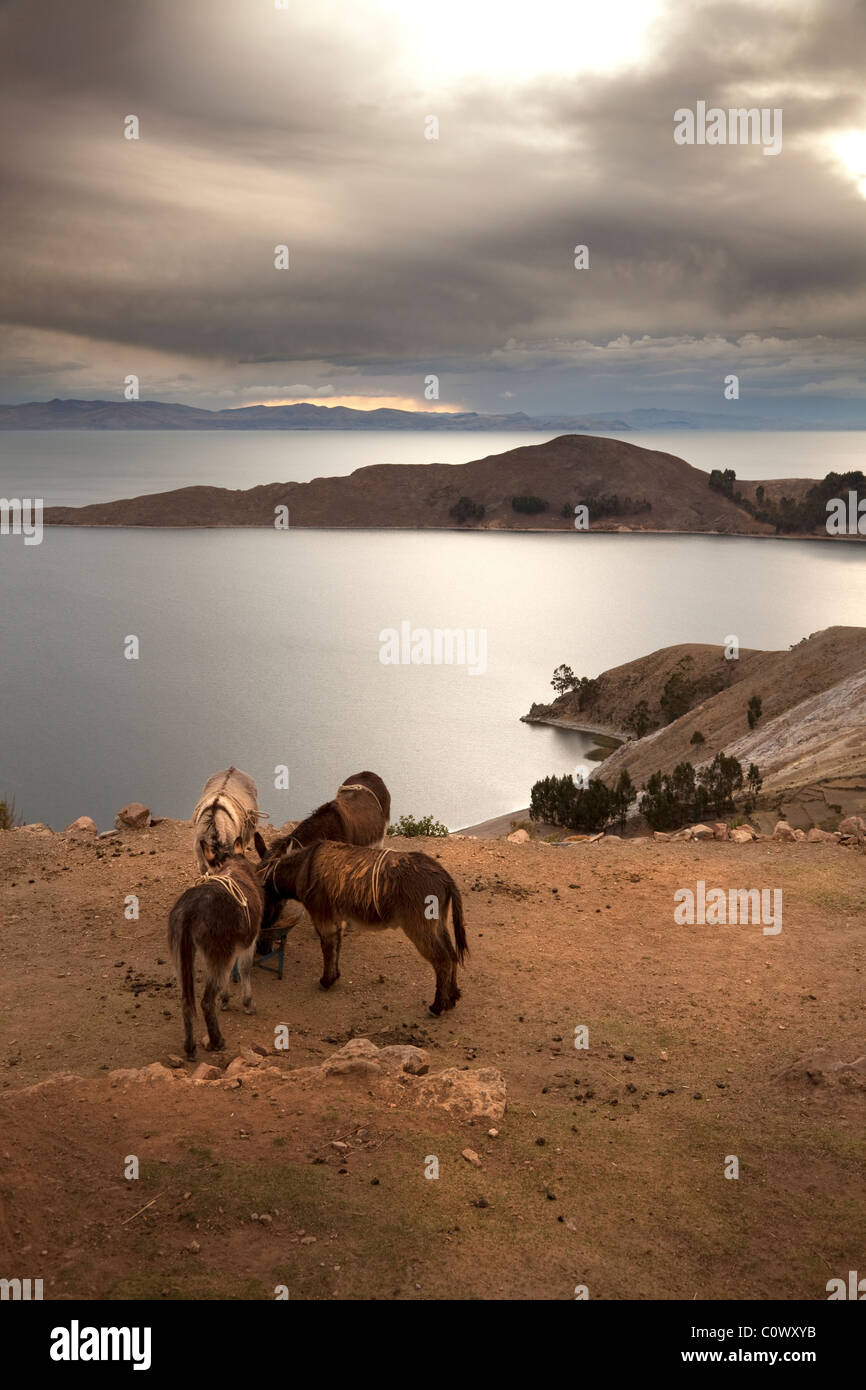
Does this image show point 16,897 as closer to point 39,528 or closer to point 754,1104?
point 754,1104

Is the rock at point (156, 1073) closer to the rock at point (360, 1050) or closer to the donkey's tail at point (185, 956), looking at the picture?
the donkey's tail at point (185, 956)

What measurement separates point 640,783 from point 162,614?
83.2 meters

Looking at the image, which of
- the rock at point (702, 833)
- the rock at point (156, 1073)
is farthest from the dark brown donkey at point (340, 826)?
the rock at point (702, 833)

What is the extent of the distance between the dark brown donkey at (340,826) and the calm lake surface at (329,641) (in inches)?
1172

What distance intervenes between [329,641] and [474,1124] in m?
92.9

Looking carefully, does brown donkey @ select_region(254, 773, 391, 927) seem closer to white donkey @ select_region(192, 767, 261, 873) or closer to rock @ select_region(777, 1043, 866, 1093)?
white donkey @ select_region(192, 767, 261, 873)

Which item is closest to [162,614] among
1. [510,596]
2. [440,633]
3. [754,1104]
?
[440,633]

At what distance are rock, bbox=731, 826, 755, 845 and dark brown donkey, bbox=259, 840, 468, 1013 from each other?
8.17 metres

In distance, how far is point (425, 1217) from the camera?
6.46 meters

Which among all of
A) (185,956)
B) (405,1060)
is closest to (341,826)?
(185,956)

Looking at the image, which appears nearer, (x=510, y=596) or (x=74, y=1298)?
(x=74, y=1298)

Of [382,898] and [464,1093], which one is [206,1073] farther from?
[382,898]

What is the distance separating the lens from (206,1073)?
8.43 m

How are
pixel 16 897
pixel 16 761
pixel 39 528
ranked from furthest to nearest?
pixel 39 528
pixel 16 761
pixel 16 897
